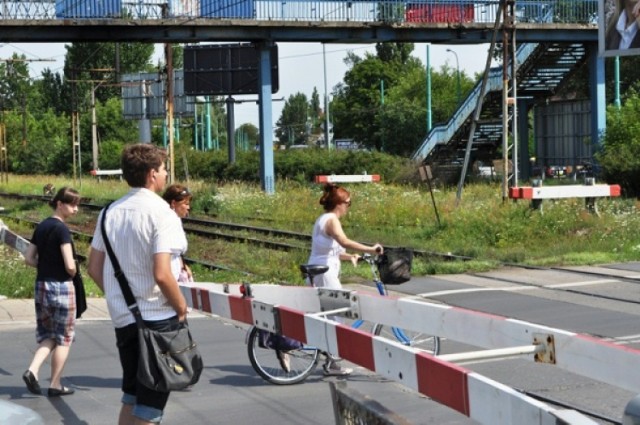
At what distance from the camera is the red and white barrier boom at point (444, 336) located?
4562mm

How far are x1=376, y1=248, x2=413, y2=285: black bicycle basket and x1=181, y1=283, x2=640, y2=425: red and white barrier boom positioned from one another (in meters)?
1.67

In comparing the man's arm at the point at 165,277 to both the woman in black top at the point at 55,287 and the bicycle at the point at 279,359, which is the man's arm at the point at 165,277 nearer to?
the woman in black top at the point at 55,287

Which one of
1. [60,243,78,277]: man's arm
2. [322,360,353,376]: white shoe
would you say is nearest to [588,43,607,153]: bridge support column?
[322,360,353,376]: white shoe

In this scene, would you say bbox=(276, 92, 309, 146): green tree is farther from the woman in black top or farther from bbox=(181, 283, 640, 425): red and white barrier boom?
bbox=(181, 283, 640, 425): red and white barrier boom

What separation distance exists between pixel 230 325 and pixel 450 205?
17.2m

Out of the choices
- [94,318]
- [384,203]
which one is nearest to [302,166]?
[384,203]

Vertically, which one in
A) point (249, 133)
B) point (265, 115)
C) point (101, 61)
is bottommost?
point (265, 115)

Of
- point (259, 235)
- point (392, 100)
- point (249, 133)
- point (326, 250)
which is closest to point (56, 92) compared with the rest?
point (392, 100)

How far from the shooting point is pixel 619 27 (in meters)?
27.6

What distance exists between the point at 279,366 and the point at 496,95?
3522cm

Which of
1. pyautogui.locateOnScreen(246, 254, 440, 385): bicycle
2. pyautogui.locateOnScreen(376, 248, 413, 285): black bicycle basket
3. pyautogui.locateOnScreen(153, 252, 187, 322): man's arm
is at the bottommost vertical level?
pyautogui.locateOnScreen(246, 254, 440, 385): bicycle

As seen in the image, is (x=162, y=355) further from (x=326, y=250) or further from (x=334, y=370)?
(x=326, y=250)

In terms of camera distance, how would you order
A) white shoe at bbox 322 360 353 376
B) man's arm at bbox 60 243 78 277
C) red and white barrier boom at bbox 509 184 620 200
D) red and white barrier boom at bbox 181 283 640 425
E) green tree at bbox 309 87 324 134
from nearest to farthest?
red and white barrier boom at bbox 181 283 640 425 → man's arm at bbox 60 243 78 277 → white shoe at bbox 322 360 353 376 → red and white barrier boom at bbox 509 184 620 200 → green tree at bbox 309 87 324 134

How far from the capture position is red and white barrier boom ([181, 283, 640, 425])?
4.56 meters
